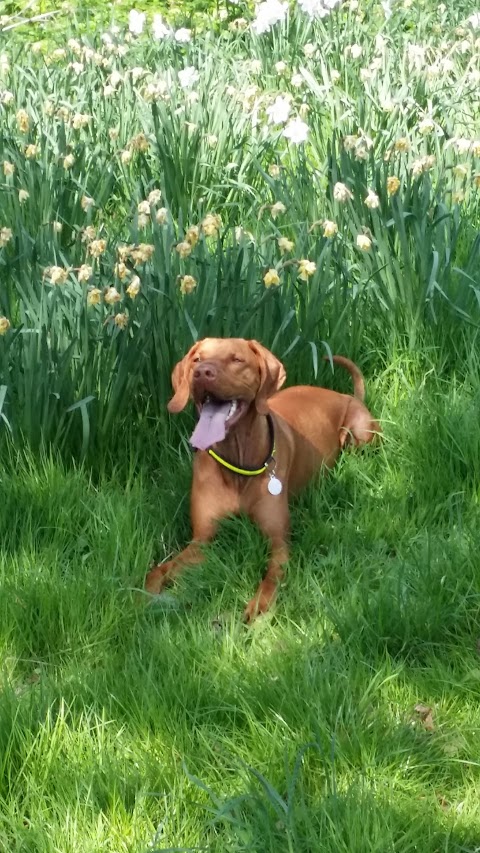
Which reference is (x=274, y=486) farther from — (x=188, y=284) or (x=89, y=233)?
(x=89, y=233)

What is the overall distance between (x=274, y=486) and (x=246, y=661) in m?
0.73

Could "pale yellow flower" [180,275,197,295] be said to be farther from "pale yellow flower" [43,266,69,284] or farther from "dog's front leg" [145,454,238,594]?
"dog's front leg" [145,454,238,594]

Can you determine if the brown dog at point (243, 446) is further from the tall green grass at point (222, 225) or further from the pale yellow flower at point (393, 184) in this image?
the pale yellow flower at point (393, 184)

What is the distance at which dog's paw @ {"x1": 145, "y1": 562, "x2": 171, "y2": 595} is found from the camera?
298 centimetres

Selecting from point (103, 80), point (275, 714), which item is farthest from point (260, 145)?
point (275, 714)

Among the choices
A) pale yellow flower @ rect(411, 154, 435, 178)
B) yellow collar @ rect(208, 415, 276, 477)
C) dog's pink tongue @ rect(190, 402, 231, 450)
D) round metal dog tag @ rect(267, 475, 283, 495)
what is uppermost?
pale yellow flower @ rect(411, 154, 435, 178)

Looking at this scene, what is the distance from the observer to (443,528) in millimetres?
3053

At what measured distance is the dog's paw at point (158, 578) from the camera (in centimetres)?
298

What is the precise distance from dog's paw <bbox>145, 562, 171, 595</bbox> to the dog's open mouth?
379 mm

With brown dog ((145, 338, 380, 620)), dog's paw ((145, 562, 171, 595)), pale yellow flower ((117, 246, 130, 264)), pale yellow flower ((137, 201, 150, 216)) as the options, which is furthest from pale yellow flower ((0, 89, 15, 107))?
dog's paw ((145, 562, 171, 595))

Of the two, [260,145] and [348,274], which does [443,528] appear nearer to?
[348,274]

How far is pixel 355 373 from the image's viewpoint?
12.1 ft

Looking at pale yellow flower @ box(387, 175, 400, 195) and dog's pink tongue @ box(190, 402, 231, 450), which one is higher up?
pale yellow flower @ box(387, 175, 400, 195)

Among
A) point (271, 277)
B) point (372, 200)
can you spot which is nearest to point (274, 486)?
point (271, 277)
